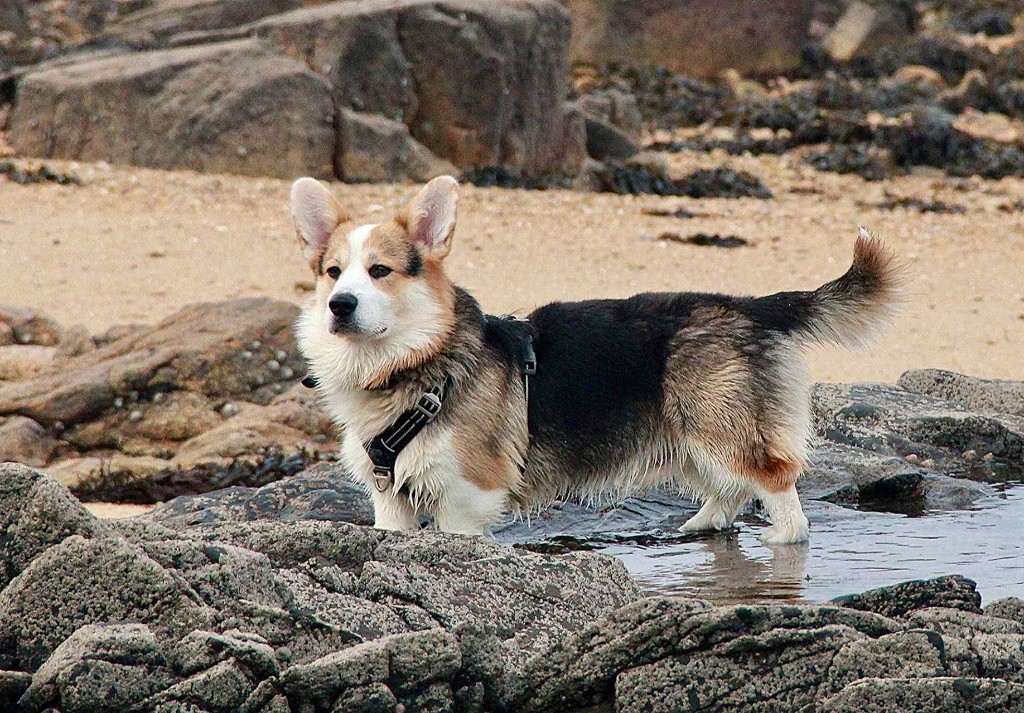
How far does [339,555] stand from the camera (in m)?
4.18

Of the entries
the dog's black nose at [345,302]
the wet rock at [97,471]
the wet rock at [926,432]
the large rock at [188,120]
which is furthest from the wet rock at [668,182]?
the dog's black nose at [345,302]

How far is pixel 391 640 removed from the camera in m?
3.60

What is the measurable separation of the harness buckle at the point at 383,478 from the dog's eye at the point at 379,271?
0.70 metres

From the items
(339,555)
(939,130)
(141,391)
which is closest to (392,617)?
(339,555)

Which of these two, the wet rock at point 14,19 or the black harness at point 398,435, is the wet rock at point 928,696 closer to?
the black harness at point 398,435

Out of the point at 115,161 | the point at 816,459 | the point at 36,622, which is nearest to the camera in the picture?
the point at 36,622

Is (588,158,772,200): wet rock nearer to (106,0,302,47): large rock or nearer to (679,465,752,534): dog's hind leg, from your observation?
(106,0,302,47): large rock

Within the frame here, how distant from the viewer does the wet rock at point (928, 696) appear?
11.4ft

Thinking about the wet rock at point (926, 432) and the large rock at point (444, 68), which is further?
the large rock at point (444, 68)

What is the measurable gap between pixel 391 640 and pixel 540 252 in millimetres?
8880

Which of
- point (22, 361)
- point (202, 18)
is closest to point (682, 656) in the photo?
point (22, 361)

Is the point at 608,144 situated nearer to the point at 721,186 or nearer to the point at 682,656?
the point at 721,186

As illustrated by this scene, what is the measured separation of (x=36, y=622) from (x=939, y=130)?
50.6 ft

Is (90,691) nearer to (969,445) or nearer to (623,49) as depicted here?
(969,445)
